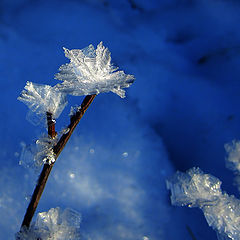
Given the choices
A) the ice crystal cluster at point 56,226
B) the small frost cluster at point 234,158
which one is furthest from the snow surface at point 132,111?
the ice crystal cluster at point 56,226

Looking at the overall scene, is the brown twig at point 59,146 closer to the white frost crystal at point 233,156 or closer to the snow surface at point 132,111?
the snow surface at point 132,111

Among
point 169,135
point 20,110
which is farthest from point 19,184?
point 169,135

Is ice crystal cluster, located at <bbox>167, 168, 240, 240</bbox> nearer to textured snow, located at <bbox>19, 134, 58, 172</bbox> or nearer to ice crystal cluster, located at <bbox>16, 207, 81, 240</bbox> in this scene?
ice crystal cluster, located at <bbox>16, 207, 81, 240</bbox>

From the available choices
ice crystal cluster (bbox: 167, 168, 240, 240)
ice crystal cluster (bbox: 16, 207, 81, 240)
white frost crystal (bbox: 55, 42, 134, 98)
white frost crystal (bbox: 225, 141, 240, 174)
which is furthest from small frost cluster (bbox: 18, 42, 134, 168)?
white frost crystal (bbox: 225, 141, 240, 174)

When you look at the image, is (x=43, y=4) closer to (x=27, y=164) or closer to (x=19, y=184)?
(x=19, y=184)

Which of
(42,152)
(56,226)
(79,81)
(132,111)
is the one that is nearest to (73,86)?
(79,81)
